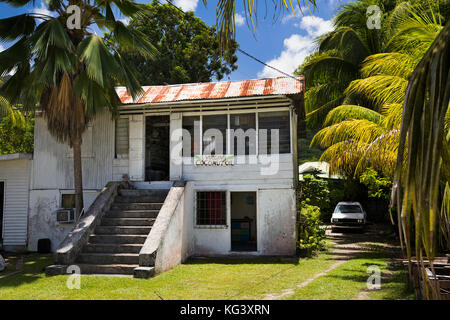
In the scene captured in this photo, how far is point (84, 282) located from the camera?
28.7ft

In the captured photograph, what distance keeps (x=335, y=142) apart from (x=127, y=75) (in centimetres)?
711

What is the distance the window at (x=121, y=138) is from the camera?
14227 mm

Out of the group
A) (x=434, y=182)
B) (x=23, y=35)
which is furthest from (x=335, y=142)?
(x=434, y=182)

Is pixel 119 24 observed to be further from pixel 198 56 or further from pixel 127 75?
pixel 198 56

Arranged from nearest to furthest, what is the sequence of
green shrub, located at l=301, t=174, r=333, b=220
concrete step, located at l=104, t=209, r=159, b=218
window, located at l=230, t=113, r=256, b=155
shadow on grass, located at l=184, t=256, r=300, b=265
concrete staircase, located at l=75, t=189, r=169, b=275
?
concrete staircase, located at l=75, t=189, r=169, b=275 → shadow on grass, located at l=184, t=256, r=300, b=265 → concrete step, located at l=104, t=209, r=159, b=218 → window, located at l=230, t=113, r=256, b=155 → green shrub, located at l=301, t=174, r=333, b=220

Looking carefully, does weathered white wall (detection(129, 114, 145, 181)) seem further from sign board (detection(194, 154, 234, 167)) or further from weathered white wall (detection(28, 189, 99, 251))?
sign board (detection(194, 154, 234, 167))

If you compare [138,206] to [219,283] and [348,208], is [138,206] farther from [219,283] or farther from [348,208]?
[348,208]

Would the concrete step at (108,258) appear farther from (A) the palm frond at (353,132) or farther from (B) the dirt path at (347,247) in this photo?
(A) the palm frond at (353,132)

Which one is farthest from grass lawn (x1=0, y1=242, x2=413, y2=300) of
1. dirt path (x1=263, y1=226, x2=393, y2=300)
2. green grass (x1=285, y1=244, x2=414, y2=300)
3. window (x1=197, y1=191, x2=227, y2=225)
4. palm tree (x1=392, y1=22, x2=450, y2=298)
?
palm tree (x1=392, y1=22, x2=450, y2=298)

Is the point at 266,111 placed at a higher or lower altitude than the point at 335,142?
higher

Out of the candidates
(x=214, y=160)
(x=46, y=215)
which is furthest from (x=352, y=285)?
(x=46, y=215)

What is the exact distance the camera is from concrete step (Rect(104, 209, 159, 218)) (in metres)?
11.9

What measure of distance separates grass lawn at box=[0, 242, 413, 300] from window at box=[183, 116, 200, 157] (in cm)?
416

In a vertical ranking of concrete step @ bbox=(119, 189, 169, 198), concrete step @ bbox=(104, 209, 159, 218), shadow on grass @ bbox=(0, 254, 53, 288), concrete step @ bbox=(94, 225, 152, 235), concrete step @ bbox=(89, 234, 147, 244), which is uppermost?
concrete step @ bbox=(119, 189, 169, 198)
